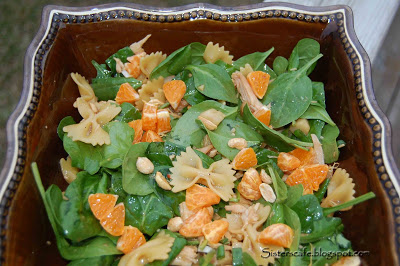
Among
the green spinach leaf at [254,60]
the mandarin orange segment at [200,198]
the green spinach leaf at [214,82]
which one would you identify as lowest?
the mandarin orange segment at [200,198]

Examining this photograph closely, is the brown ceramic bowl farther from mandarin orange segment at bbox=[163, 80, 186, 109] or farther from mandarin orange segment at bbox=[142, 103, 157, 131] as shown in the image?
mandarin orange segment at bbox=[142, 103, 157, 131]

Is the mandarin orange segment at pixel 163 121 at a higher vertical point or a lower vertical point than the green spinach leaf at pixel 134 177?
higher

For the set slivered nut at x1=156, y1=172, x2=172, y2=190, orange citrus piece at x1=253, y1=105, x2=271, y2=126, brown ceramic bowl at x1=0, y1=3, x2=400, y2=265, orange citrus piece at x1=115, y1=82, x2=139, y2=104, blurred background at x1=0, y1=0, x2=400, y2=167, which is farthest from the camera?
blurred background at x1=0, y1=0, x2=400, y2=167

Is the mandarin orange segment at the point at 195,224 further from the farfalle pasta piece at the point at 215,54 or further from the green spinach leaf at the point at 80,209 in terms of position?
the farfalle pasta piece at the point at 215,54

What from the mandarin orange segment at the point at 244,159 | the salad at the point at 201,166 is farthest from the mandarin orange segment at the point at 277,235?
the mandarin orange segment at the point at 244,159

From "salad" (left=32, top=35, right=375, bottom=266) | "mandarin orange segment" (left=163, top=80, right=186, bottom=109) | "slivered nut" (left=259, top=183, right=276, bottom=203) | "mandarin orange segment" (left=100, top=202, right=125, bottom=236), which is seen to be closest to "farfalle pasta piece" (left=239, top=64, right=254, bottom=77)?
"salad" (left=32, top=35, right=375, bottom=266)

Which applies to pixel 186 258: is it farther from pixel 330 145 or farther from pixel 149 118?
pixel 330 145
